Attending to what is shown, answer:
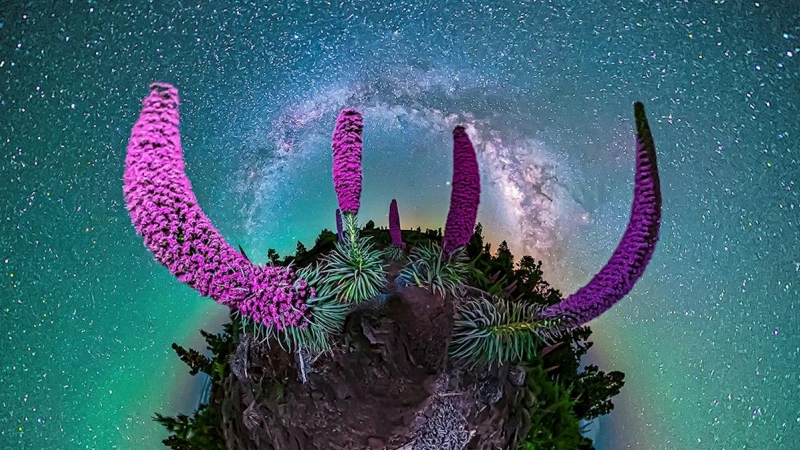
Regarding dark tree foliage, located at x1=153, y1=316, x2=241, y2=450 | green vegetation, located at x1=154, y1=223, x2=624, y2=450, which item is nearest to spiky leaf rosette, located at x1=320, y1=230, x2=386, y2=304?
green vegetation, located at x1=154, y1=223, x2=624, y2=450

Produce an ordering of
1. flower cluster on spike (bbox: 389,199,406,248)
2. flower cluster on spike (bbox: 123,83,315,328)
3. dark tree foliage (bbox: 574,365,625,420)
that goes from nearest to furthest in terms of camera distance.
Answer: flower cluster on spike (bbox: 123,83,315,328), flower cluster on spike (bbox: 389,199,406,248), dark tree foliage (bbox: 574,365,625,420)

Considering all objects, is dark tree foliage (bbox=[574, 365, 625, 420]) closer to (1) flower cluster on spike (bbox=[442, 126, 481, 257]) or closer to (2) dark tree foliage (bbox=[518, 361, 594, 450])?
(2) dark tree foliage (bbox=[518, 361, 594, 450])

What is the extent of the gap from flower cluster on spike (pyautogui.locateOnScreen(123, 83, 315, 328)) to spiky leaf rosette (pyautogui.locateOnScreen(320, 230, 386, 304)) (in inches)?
5.4

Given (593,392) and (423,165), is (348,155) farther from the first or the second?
(423,165)

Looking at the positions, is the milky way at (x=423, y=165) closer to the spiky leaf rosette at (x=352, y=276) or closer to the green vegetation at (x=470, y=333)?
the green vegetation at (x=470, y=333)

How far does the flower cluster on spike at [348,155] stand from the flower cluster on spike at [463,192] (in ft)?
0.50

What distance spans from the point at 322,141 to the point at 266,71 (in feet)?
0.72

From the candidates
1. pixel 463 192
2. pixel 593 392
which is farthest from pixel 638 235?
pixel 593 392

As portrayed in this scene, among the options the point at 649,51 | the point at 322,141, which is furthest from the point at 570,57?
the point at 322,141

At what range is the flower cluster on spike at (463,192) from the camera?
0.73 metres

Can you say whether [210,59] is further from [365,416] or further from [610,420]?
[610,420]

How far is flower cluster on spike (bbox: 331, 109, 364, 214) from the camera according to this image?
61 centimetres

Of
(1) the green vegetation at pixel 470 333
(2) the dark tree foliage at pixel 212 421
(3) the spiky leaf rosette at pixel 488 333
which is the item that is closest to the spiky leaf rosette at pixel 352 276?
(1) the green vegetation at pixel 470 333

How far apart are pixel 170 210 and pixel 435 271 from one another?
0.34 m
